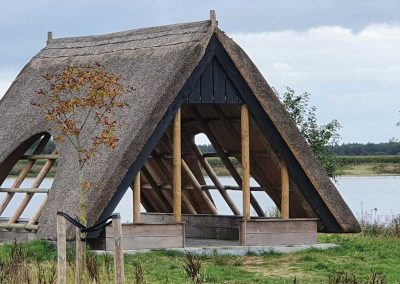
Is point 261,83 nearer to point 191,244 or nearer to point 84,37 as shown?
point 191,244

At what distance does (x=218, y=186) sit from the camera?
21.0 metres

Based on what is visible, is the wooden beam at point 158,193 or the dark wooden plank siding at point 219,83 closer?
the dark wooden plank siding at point 219,83

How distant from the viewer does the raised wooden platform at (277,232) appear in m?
19.3

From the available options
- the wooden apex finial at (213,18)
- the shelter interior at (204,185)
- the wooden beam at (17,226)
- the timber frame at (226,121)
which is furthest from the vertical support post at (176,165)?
the wooden beam at (17,226)

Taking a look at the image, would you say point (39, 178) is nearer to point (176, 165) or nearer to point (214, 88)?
point (176, 165)

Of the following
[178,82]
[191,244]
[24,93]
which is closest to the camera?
[178,82]

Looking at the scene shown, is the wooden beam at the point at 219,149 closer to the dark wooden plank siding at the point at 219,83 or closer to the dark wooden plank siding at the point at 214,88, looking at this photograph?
the dark wooden plank siding at the point at 214,88

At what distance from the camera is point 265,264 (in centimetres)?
1772

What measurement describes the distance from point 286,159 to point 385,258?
237 cm

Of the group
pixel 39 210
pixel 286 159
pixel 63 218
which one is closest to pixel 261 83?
pixel 286 159

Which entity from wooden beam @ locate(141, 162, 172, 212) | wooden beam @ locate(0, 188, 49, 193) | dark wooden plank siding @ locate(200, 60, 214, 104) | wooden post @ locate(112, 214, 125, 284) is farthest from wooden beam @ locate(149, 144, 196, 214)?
wooden post @ locate(112, 214, 125, 284)

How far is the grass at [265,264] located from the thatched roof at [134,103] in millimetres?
822

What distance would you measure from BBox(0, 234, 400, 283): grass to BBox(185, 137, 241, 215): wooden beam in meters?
2.13

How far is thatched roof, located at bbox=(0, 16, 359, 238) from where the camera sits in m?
18.1
